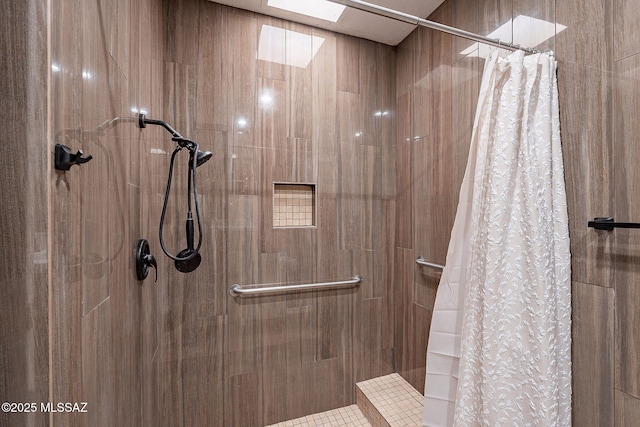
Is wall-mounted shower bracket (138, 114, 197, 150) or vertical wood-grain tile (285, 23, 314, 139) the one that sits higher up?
vertical wood-grain tile (285, 23, 314, 139)

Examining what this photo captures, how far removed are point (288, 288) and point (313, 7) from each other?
162 centimetres

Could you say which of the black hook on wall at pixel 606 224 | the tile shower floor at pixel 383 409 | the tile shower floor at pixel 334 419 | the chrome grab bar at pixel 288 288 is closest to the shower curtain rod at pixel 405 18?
the black hook on wall at pixel 606 224

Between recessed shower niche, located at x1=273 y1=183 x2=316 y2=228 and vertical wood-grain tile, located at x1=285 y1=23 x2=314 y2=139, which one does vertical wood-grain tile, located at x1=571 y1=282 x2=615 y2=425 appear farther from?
vertical wood-grain tile, located at x1=285 y1=23 x2=314 y2=139

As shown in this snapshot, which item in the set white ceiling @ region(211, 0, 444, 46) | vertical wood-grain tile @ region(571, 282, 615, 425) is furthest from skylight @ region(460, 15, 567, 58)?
vertical wood-grain tile @ region(571, 282, 615, 425)

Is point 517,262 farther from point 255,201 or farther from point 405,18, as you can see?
point 255,201

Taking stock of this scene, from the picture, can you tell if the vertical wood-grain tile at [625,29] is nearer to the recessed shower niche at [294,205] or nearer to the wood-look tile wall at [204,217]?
the wood-look tile wall at [204,217]

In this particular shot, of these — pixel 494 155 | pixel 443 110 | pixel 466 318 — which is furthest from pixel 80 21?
pixel 443 110

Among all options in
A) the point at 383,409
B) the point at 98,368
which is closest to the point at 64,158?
the point at 98,368

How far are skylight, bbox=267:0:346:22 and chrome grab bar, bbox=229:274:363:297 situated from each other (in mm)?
1584

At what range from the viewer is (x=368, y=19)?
1.68 meters

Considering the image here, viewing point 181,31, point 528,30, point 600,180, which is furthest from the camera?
point 181,31

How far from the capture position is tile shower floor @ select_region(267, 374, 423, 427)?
5.07 feet

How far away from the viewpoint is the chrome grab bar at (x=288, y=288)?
1.58 m

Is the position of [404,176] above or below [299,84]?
below
